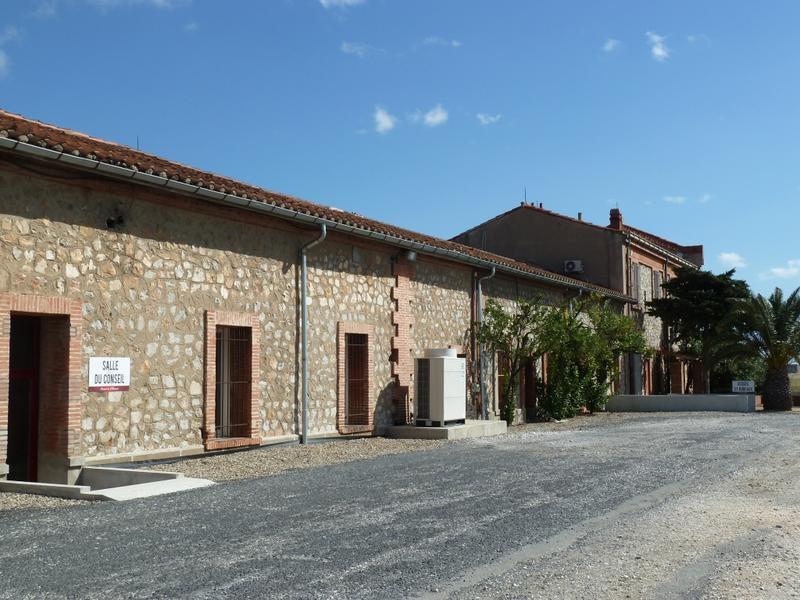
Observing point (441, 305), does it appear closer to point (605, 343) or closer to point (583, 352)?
point (583, 352)

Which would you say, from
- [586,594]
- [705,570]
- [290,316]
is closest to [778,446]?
[290,316]

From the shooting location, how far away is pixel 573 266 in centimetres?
3066

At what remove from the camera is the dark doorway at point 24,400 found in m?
10.3

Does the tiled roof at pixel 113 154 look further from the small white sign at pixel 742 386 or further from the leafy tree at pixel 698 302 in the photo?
the leafy tree at pixel 698 302

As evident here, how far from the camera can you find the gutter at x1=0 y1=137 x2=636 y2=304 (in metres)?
9.35

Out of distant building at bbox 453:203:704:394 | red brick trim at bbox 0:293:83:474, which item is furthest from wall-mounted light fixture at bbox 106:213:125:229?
distant building at bbox 453:203:704:394

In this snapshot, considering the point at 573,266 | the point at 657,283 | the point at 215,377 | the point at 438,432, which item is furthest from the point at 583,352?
the point at 657,283

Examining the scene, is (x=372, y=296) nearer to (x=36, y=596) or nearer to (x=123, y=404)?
(x=123, y=404)

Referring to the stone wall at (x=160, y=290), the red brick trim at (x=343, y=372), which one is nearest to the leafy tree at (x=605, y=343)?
the red brick trim at (x=343, y=372)

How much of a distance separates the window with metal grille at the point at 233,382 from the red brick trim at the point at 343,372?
7.54 ft

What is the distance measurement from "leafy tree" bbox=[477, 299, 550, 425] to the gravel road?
923 centimetres

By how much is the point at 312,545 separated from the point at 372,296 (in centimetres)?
1011

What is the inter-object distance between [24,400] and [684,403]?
21.3 metres

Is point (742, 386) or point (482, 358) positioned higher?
point (482, 358)
